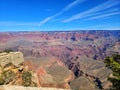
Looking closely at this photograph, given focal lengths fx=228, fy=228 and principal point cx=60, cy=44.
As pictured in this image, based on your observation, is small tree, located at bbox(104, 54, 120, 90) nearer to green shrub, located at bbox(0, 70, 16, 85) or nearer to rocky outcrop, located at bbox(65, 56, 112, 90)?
green shrub, located at bbox(0, 70, 16, 85)

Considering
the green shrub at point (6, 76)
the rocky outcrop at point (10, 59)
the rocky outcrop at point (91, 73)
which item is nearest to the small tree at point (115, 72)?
the green shrub at point (6, 76)

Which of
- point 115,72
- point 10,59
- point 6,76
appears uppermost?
point 115,72

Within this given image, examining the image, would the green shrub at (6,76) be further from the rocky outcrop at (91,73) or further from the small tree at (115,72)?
the rocky outcrop at (91,73)

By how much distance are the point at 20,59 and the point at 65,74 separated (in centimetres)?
7622

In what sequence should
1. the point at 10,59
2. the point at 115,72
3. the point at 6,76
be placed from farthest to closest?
the point at 10,59
the point at 6,76
the point at 115,72

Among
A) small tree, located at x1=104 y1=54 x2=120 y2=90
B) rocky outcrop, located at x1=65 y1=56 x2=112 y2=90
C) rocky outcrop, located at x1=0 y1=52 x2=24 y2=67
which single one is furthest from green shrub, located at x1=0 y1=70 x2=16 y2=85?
rocky outcrop, located at x1=65 y1=56 x2=112 y2=90

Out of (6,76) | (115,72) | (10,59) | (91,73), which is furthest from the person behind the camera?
(91,73)

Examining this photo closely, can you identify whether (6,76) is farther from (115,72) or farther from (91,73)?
(91,73)

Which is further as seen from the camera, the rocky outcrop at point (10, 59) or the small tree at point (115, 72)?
the rocky outcrop at point (10, 59)

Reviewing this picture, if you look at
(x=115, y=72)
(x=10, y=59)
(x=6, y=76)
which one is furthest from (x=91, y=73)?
(x=115, y=72)

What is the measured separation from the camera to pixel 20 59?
4659 cm

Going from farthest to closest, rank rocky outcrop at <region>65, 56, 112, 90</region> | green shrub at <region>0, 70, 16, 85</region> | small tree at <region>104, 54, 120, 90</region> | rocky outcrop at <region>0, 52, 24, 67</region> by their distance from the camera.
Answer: rocky outcrop at <region>65, 56, 112, 90</region>
rocky outcrop at <region>0, 52, 24, 67</region>
green shrub at <region>0, 70, 16, 85</region>
small tree at <region>104, 54, 120, 90</region>

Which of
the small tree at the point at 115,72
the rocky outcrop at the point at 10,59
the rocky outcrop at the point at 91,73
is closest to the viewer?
the small tree at the point at 115,72

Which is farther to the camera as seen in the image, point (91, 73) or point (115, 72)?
point (91, 73)
